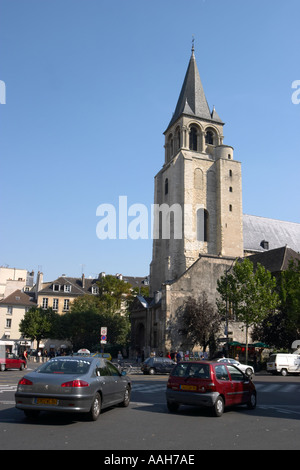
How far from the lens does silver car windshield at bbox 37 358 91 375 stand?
8.51 metres

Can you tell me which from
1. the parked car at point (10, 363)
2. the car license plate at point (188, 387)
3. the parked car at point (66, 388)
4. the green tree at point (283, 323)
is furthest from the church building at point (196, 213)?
the parked car at point (66, 388)

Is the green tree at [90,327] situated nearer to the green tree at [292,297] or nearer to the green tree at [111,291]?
the green tree at [111,291]

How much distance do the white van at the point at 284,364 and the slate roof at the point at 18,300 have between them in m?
41.1

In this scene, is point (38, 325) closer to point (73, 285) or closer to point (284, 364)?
point (73, 285)

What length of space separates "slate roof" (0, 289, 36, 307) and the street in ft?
172

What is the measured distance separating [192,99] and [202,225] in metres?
20.0

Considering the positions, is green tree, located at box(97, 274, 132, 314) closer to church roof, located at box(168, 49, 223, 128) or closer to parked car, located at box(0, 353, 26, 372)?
church roof, located at box(168, 49, 223, 128)

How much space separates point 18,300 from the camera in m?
61.4

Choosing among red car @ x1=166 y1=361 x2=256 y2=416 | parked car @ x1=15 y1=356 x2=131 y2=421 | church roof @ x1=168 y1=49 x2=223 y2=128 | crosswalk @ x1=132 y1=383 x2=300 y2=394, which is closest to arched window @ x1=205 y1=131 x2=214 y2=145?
church roof @ x1=168 y1=49 x2=223 y2=128

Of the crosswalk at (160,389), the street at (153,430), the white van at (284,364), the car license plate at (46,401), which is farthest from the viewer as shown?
the white van at (284,364)

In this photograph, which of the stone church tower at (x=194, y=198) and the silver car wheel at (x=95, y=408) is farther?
the stone church tower at (x=194, y=198)

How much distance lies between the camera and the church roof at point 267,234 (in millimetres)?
58438

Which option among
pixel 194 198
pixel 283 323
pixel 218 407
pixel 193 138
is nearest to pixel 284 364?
pixel 283 323
